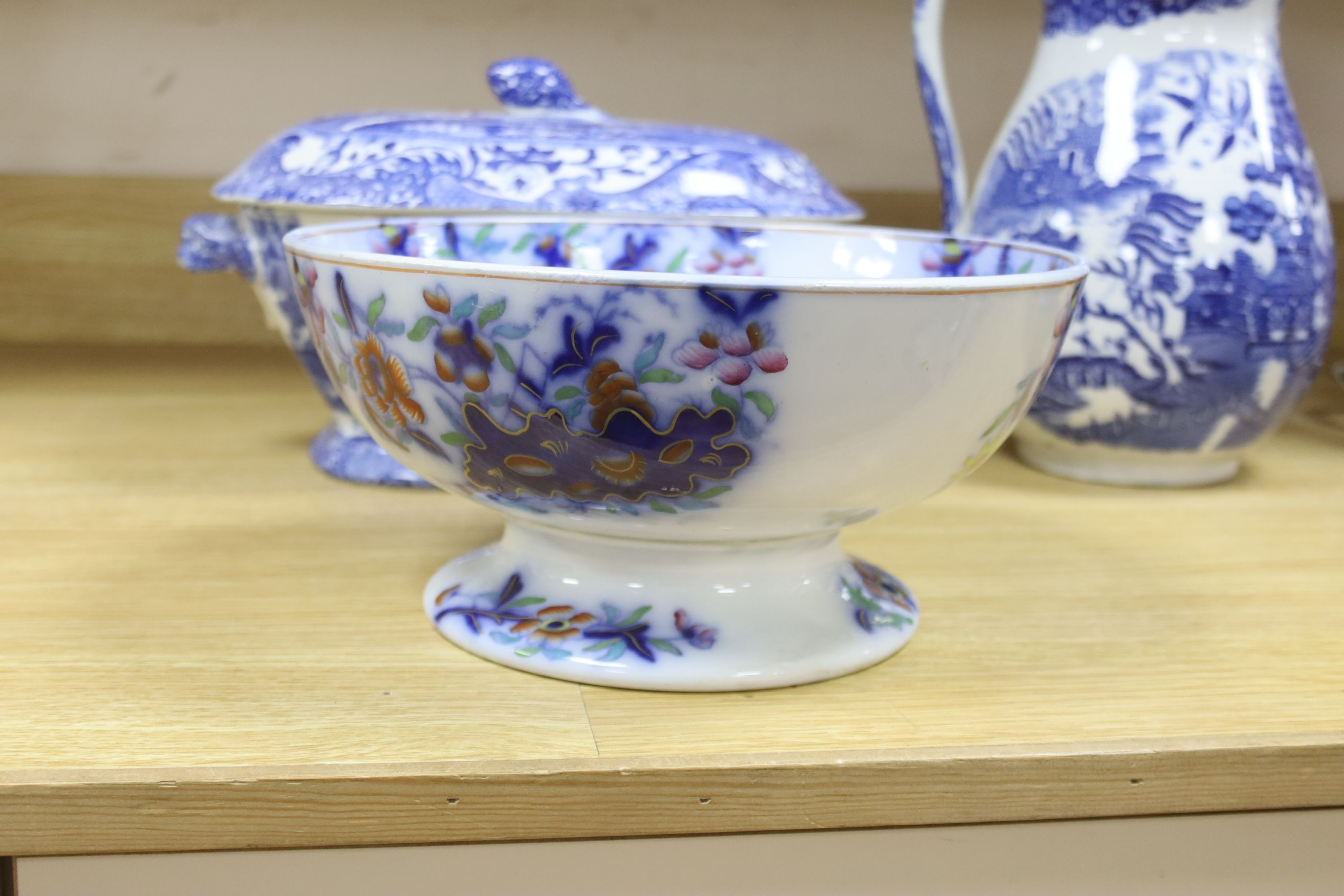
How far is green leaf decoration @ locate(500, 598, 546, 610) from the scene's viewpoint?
16.8 inches

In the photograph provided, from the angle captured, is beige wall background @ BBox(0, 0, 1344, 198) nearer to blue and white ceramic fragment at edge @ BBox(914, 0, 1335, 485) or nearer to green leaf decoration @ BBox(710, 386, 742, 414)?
blue and white ceramic fragment at edge @ BBox(914, 0, 1335, 485)

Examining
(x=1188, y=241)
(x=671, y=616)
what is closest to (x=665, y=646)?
(x=671, y=616)

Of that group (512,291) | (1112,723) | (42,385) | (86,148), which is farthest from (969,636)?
(86,148)

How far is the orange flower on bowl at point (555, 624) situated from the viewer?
0.41m

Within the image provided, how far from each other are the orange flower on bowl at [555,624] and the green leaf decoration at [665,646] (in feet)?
0.07

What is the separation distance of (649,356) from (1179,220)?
1.34ft

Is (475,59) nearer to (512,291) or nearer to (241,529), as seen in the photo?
(241,529)

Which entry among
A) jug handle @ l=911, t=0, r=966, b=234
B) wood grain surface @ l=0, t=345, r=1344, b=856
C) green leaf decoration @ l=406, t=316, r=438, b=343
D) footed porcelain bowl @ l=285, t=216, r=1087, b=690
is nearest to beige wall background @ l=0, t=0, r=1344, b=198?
jug handle @ l=911, t=0, r=966, b=234

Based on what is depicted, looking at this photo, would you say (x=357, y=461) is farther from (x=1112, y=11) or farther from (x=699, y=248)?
(x=1112, y=11)

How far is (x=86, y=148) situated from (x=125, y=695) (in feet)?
2.10

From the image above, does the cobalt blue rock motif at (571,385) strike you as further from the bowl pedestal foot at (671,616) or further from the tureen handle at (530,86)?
the tureen handle at (530,86)

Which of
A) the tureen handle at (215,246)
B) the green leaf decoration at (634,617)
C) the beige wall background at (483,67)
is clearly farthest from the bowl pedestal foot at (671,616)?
the beige wall background at (483,67)

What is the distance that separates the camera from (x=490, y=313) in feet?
1.12

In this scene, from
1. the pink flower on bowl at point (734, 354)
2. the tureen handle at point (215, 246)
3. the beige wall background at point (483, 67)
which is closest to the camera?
the pink flower on bowl at point (734, 354)
